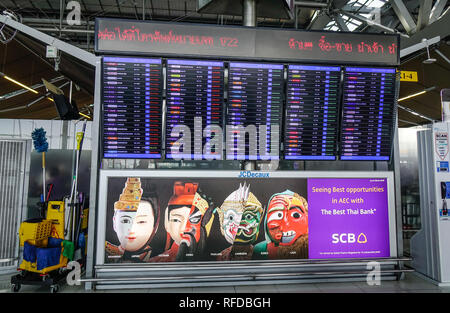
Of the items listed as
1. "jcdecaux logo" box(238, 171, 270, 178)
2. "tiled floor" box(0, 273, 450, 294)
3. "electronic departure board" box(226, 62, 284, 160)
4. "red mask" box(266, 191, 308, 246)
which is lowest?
"tiled floor" box(0, 273, 450, 294)

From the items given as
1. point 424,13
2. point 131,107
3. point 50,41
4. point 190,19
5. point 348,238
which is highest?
point 190,19

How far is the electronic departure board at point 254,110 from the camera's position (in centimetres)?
436

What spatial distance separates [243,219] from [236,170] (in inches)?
29.1

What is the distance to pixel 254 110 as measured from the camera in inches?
174

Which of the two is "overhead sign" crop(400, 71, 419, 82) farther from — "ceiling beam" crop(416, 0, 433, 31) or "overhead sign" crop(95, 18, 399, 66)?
"ceiling beam" crop(416, 0, 433, 31)

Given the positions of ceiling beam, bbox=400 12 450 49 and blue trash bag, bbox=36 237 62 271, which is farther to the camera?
ceiling beam, bbox=400 12 450 49

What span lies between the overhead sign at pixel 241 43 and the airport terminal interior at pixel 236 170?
0.07 feet

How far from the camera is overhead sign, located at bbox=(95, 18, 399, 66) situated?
165 inches

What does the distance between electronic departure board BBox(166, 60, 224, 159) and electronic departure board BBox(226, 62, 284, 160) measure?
0.19 metres

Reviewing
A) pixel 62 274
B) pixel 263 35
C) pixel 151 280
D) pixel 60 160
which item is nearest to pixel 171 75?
pixel 263 35

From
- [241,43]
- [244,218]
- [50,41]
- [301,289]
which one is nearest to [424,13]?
[241,43]

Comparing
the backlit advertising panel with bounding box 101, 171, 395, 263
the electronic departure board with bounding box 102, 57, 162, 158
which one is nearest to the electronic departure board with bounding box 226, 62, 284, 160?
the backlit advertising panel with bounding box 101, 171, 395, 263

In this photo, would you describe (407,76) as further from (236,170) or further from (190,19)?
(190,19)

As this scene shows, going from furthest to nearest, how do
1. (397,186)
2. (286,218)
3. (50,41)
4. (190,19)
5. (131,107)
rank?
(190,19), (397,186), (286,218), (50,41), (131,107)
